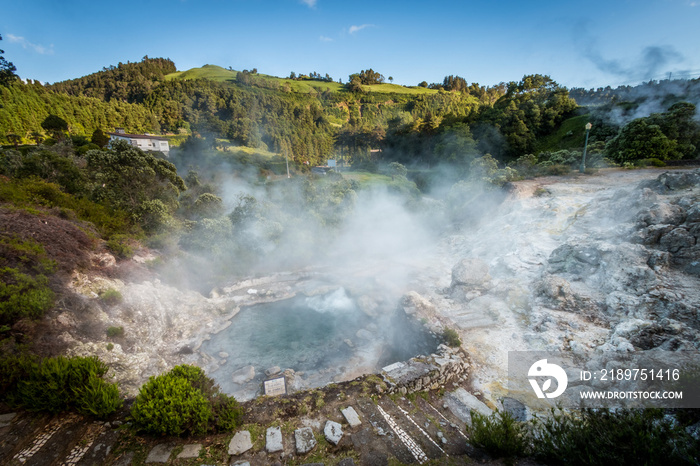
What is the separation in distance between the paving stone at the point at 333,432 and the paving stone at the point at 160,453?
279cm

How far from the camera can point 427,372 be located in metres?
7.91

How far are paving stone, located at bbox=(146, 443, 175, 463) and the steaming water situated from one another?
440 centimetres

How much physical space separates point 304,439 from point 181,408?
2.40m

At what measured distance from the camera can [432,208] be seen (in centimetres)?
2353

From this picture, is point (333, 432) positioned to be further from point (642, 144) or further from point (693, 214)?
point (642, 144)

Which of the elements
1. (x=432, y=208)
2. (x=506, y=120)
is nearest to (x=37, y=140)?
(x=432, y=208)

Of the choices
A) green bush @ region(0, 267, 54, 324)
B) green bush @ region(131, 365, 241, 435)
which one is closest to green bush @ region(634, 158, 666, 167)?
green bush @ region(131, 365, 241, 435)

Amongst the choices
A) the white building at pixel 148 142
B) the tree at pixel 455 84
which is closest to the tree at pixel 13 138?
the white building at pixel 148 142

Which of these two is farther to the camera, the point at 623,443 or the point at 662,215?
the point at 662,215

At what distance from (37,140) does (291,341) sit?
154 ft

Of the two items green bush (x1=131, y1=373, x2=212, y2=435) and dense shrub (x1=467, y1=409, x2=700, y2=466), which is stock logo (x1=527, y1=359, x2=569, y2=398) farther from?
green bush (x1=131, y1=373, x2=212, y2=435)

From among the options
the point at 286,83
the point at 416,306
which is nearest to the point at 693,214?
the point at 416,306

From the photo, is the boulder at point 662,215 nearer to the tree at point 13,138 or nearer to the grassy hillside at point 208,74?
the tree at point 13,138

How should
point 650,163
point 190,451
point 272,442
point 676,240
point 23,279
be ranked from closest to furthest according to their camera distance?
point 190,451 → point 272,442 → point 23,279 → point 676,240 → point 650,163
